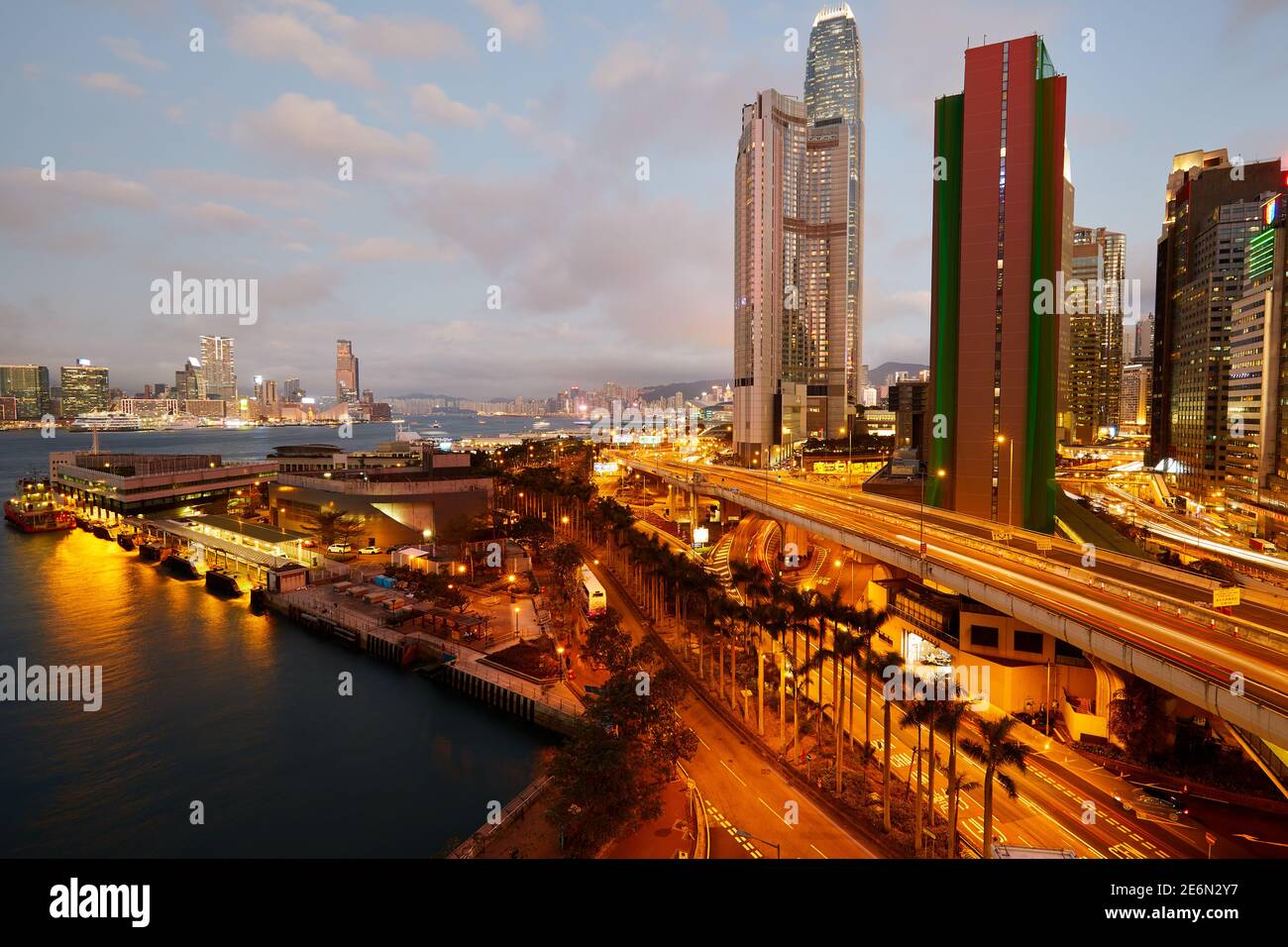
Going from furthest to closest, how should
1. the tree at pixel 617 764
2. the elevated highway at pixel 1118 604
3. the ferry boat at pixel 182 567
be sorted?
the ferry boat at pixel 182 567 → the tree at pixel 617 764 → the elevated highway at pixel 1118 604

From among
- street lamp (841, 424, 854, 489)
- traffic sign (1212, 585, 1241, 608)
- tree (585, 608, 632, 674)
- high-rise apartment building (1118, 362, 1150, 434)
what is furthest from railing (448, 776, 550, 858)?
high-rise apartment building (1118, 362, 1150, 434)

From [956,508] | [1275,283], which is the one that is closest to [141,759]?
[956,508]

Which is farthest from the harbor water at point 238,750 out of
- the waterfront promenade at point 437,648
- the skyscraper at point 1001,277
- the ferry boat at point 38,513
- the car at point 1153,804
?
the ferry boat at point 38,513

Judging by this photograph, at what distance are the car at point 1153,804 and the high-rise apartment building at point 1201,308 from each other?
207 feet

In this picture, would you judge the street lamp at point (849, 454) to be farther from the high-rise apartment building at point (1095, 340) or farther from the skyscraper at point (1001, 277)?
the high-rise apartment building at point (1095, 340)

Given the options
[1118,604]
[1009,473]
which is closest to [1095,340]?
[1009,473]

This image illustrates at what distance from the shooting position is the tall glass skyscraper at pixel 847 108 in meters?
123

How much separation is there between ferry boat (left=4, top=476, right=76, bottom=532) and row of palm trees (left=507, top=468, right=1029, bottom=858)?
221 feet

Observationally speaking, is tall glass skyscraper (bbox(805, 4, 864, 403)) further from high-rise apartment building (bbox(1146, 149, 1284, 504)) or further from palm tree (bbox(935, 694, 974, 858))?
palm tree (bbox(935, 694, 974, 858))

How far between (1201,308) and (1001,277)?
58.8 meters

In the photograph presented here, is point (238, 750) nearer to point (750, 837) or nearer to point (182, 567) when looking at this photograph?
point (750, 837)
